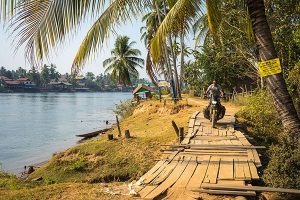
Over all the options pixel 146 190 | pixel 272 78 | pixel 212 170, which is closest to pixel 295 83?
pixel 272 78

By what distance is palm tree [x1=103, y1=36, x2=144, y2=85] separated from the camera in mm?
43062

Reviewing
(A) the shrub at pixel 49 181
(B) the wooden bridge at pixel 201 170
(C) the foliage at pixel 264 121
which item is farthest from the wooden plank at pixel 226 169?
(A) the shrub at pixel 49 181

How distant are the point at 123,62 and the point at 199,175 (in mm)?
37254

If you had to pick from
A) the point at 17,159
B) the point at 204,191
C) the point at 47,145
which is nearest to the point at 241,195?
the point at 204,191

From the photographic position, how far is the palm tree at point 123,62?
43062mm

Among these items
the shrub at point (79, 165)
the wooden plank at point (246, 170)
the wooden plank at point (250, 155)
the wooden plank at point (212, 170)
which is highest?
the wooden plank at point (250, 155)

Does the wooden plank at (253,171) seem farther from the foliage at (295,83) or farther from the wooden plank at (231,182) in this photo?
the foliage at (295,83)

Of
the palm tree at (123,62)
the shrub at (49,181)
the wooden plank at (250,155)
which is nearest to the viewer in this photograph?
the wooden plank at (250,155)

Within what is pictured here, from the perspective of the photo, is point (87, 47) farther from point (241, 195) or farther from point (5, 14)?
point (241, 195)

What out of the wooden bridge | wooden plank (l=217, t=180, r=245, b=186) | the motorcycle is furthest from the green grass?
wooden plank (l=217, t=180, r=245, b=186)

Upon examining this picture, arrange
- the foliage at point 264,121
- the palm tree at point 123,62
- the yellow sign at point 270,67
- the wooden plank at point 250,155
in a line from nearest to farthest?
the yellow sign at point 270,67
the wooden plank at point 250,155
the foliage at point 264,121
the palm tree at point 123,62

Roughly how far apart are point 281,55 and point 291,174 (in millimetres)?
12124

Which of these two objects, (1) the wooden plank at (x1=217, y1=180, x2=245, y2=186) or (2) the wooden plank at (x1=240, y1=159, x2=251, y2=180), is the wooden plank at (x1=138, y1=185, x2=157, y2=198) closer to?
(1) the wooden plank at (x1=217, y1=180, x2=245, y2=186)

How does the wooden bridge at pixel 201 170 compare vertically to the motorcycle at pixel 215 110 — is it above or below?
below
